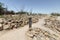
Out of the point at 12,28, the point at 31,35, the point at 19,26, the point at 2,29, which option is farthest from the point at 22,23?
the point at 31,35

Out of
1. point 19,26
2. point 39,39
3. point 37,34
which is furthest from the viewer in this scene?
point 19,26

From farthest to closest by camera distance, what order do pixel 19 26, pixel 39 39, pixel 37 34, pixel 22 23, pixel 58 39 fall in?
pixel 22 23, pixel 19 26, pixel 58 39, pixel 37 34, pixel 39 39

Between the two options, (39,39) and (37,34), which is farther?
(37,34)

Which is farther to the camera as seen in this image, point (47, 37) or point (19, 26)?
point (19, 26)

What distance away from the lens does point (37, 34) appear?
989 cm

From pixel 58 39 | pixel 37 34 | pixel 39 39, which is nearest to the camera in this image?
pixel 39 39

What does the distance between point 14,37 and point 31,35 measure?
1.34 metres

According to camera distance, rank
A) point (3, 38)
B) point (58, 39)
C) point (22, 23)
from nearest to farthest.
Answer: point (3, 38) → point (58, 39) → point (22, 23)

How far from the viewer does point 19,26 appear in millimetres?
11938

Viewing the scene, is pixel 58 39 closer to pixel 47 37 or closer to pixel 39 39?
pixel 47 37

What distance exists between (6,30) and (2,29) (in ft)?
1.14

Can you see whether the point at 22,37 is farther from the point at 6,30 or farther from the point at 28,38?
the point at 6,30

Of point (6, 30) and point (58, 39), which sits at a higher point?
point (6, 30)

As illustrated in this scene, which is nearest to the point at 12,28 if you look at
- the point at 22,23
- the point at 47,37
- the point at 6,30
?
the point at 6,30
